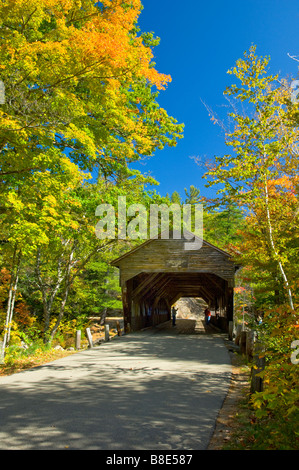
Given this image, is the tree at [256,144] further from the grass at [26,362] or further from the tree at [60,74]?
the grass at [26,362]

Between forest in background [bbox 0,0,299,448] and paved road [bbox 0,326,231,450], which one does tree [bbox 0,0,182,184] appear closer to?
forest in background [bbox 0,0,299,448]

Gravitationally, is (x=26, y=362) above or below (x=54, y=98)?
below

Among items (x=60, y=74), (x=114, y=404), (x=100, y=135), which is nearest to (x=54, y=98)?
(x=60, y=74)

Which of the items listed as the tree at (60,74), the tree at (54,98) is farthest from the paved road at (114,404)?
the tree at (60,74)

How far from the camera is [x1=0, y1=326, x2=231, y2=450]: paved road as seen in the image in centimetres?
360

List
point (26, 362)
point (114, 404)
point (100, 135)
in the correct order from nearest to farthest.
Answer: point (114, 404) < point (26, 362) < point (100, 135)

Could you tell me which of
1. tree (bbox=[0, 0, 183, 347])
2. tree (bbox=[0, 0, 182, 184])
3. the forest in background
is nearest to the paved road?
the forest in background

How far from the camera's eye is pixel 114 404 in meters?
4.98

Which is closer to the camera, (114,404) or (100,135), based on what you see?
(114,404)

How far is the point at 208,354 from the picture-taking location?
34.0ft

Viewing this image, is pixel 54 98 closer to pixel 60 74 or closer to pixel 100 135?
pixel 60 74

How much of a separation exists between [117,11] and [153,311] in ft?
64.9

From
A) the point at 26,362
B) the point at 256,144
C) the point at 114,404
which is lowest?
the point at 26,362

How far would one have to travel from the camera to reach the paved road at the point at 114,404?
3604 mm
